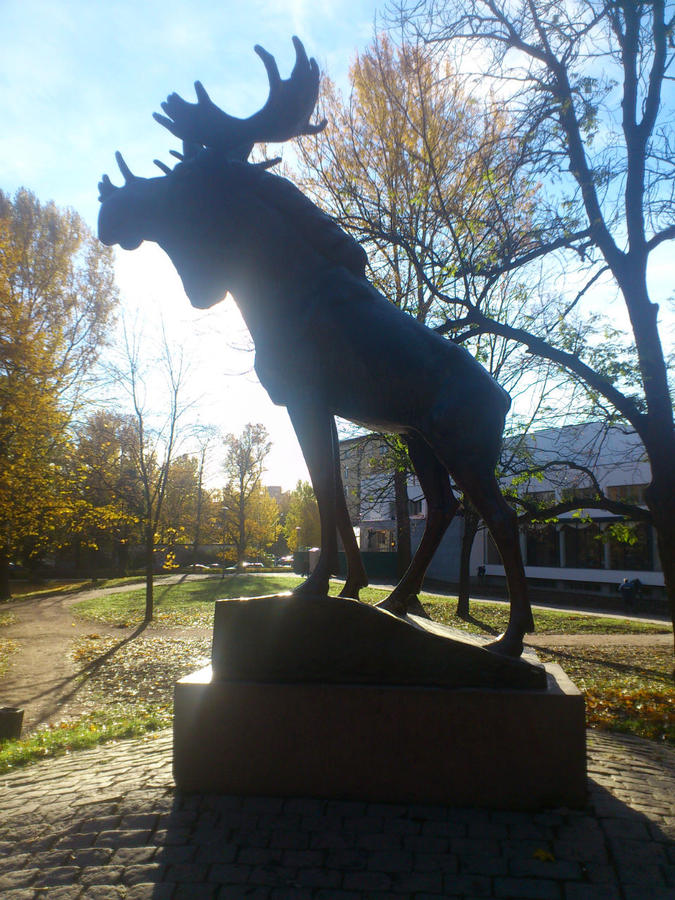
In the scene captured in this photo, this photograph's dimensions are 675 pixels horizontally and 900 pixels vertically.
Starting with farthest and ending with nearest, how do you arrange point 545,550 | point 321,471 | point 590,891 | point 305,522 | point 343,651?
point 305,522
point 545,550
point 321,471
point 343,651
point 590,891

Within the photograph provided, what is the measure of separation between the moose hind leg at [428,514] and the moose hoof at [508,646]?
0.75 meters

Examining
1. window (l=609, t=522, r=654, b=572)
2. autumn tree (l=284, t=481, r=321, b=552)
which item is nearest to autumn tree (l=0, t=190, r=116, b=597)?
autumn tree (l=284, t=481, r=321, b=552)

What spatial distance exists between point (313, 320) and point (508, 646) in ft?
7.84

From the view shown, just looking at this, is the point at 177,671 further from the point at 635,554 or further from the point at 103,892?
the point at 635,554

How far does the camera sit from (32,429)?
50.0 ft

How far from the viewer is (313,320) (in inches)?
167

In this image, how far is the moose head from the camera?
4.34 m

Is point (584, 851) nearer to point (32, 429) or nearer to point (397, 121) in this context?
point (397, 121)

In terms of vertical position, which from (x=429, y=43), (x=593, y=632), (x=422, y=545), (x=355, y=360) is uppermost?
(x=429, y=43)

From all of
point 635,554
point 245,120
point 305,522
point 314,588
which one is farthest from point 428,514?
point 305,522

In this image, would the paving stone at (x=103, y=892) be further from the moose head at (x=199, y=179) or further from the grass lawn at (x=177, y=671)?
the moose head at (x=199, y=179)

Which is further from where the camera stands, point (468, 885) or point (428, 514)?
point (428, 514)

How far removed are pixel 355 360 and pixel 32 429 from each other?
521 inches

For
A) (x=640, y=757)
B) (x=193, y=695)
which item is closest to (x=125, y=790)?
(x=193, y=695)
